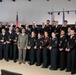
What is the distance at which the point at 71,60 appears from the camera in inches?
301

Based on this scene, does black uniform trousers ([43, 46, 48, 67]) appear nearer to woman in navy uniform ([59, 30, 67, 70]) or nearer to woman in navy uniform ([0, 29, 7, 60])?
woman in navy uniform ([59, 30, 67, 70])

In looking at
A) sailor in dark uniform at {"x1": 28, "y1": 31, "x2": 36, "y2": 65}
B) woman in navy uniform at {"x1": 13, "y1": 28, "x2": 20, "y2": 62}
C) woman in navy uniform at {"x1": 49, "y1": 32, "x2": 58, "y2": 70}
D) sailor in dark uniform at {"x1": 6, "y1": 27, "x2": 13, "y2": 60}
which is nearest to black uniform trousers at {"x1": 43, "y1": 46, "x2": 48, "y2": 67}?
woman in navy uniform at {"x1": 49, "y1": 32, "x2": 58, "y2": 70}

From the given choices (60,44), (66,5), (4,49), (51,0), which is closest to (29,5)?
(51,0)

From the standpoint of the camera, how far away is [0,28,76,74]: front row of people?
7.67 metres

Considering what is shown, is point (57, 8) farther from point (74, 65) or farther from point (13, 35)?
point (74, 65)

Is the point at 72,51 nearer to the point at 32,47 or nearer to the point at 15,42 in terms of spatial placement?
the point at 32,47

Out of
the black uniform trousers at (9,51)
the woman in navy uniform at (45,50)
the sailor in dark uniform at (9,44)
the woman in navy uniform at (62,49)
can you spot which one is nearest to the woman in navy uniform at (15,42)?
the sailor in dark uniform at (9,44)

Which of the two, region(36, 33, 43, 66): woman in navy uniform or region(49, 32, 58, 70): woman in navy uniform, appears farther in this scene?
region(36, 33, 43, 66): woman in navy uniform

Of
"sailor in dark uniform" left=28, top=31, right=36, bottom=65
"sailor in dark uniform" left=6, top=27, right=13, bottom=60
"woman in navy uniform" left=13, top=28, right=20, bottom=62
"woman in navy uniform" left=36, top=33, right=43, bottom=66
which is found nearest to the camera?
"woman in navy uniform" left=36, top=33, right=43, bottom=66

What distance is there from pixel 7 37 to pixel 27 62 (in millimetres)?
1461

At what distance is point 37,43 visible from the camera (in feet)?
27.9

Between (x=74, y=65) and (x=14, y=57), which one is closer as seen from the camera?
(x=74, y=65)

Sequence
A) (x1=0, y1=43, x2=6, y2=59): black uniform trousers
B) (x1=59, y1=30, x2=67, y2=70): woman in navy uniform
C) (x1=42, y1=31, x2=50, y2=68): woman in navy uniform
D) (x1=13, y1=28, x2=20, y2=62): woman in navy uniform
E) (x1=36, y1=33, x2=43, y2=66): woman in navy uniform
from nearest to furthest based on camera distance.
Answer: (x1=59, y1=30, x2=67, y2=70): woman in navy uniform < (x1=42, y1=31, x2=50, y2=68): woman in navy uniform < (x1=36, y1=33, x2=43, y2=66): woman in navy uniform < (x1=13, y1=28, x2=20, y2=62): woman in navy uniform < (x1=0, y1=43, x2=6, y2=59): black uniform trousers

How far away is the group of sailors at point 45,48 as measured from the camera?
7.68 meters
